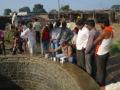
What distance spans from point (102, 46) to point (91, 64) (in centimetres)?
84

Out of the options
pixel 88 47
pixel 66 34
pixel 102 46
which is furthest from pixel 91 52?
pixel 66 34

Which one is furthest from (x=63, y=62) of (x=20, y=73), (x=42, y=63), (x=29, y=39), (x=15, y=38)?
(x=15, y=38)

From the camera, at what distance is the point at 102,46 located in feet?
31.7

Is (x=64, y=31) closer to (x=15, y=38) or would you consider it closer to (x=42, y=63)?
(x=42, y=63)

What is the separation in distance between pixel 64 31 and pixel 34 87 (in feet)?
7.83

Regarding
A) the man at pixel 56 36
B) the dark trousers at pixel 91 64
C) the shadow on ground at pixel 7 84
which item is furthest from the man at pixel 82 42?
the shadow on ground at pixel 7 84

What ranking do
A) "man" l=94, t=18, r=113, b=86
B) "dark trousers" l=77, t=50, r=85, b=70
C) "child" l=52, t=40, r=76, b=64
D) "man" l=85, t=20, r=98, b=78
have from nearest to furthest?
1. "man" l=94, t=18, r=113, b=86
2. "man" l=85, t=20, r=98, b=78
3. "dark trousers" l=77, t=50, r=85, b=70
4. "child" l=52, t=40, r=76, b=64

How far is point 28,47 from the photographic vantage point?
56.1 feet

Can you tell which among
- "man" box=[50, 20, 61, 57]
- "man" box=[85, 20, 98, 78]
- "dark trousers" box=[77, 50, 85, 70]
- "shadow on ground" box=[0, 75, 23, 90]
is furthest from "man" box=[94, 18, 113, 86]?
"shadow on ground" box=[0, 75, 23, 90]

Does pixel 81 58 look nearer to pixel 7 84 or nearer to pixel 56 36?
pixel 56 36

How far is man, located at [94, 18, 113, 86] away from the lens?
953cm

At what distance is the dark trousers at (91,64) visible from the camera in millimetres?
10281

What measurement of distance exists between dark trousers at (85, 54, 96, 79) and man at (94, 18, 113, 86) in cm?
Answer: 45

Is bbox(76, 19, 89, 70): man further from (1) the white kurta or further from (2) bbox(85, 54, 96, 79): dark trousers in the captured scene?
(1) the white kurta
